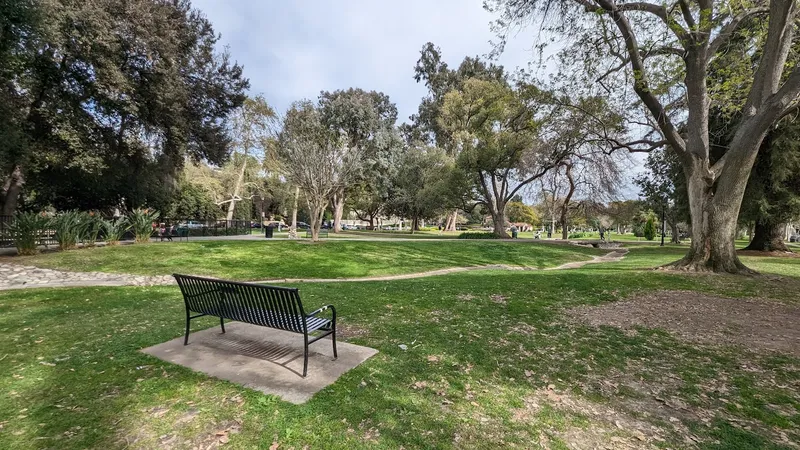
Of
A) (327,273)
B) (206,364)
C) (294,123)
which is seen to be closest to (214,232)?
(294,123)

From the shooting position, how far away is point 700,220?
963 centimetres

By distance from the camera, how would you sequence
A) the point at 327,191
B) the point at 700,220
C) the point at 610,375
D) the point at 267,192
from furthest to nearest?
the point at 267,192, the point at 327,191, the point at 700,220, the point at 610,375

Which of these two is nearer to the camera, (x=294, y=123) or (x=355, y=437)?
(x=355, y=437)

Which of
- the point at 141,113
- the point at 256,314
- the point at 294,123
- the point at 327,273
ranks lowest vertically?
the point at 327,273

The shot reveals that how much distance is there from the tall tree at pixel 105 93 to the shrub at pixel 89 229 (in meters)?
2.57

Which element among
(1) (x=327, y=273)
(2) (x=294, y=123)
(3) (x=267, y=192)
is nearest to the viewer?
(1) (x=327, y=273)

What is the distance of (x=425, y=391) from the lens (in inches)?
124

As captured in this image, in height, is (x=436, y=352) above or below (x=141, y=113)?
below

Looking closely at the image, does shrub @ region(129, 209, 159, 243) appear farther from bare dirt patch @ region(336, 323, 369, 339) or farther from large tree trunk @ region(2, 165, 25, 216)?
bare dirt patch @ region(336, 323, 369, 339)

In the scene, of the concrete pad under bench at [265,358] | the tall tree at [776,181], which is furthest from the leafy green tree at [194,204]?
the tall tree at [776,181]

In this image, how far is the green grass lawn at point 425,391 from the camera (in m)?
2.51

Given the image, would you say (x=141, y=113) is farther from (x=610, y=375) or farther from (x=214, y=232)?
(x=610, y=375)

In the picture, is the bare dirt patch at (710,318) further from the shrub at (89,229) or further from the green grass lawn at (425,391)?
the shrub at (89,229)

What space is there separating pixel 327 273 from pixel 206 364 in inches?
301
